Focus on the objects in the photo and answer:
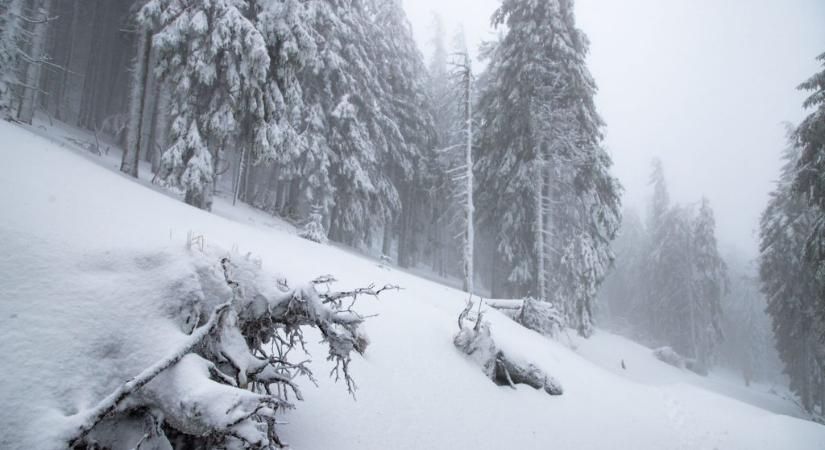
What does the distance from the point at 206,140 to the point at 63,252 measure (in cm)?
934

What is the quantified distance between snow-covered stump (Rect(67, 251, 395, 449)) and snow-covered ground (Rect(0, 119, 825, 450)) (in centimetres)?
16

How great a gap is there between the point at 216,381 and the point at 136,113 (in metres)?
12.7

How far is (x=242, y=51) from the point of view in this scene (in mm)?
10078

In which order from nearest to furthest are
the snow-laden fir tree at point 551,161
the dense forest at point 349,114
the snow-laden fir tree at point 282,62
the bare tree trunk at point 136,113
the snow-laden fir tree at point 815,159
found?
1. the dense forest at point 349,114
2. the snow-laden fir tree at point 282,62
3. the bare tree trunk at point 136,113
4. the snow-laden fir tree at point 815,159
5. the snow-laden fir tree at point 551,161

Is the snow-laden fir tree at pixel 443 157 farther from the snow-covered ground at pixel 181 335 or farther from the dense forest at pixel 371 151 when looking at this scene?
the snow-covered ground at pixel 181 335

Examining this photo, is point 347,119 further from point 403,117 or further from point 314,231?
point 403,117

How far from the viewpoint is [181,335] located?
212cm

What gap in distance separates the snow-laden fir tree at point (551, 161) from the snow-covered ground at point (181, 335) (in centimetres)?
Answer: 645

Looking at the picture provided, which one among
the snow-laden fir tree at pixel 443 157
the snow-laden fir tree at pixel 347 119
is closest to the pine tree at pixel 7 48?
the snow-laden fir tree at pixel 347 119

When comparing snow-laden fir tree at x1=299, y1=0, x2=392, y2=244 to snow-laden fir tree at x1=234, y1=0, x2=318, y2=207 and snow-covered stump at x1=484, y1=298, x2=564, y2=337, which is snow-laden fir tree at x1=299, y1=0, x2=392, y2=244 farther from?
snow-covered stump at x1=484, y1=298, x2=564, y2=337

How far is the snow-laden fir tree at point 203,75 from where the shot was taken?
984cm

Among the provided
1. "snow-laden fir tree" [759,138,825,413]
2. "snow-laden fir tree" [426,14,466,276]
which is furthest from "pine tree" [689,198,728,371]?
"snow-laden fir tree" [426,14,466,276]

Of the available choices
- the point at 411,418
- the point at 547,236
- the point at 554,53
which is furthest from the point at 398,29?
the point at 411,418

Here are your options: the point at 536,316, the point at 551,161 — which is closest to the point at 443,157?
the point at 551,161
